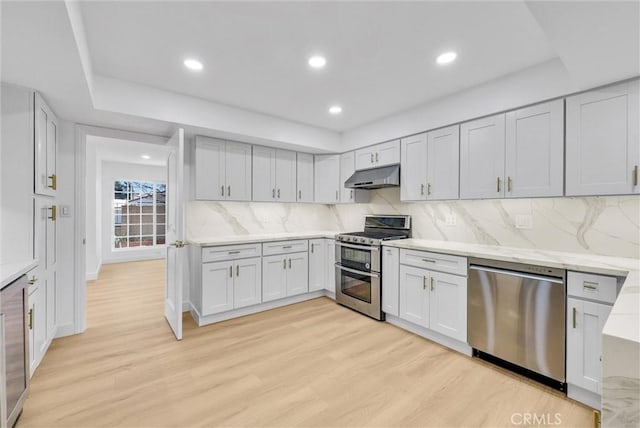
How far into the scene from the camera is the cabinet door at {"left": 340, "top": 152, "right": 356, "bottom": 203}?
13.4ft

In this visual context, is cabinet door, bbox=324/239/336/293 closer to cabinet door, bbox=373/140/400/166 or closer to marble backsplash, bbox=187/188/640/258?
marble backsplash, bbox=187/188/640/258

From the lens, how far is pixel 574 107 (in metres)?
2.15

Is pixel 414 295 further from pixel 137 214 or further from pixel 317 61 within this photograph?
pixel 137 214

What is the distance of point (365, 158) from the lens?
3879mm

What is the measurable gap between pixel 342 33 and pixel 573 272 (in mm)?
2278

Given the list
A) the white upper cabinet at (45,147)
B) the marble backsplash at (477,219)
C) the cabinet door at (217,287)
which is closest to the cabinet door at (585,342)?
the marble backsplash at (477,219)

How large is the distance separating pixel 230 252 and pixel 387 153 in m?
2.30

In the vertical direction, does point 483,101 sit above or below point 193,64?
below

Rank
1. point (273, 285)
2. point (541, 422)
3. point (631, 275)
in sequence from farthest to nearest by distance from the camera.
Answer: point (273, 285) < point (541, 422) < point (631, 275)

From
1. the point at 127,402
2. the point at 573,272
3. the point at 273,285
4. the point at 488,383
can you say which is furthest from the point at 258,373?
the point at 573,272

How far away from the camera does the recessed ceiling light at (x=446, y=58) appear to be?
7.02 ft

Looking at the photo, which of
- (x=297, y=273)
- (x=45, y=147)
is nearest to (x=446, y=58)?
(x=297, y=273)

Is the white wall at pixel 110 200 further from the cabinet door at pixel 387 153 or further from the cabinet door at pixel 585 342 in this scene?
the cabinet door at pixel 585 342

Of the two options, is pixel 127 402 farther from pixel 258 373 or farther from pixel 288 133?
pixel 288 133
